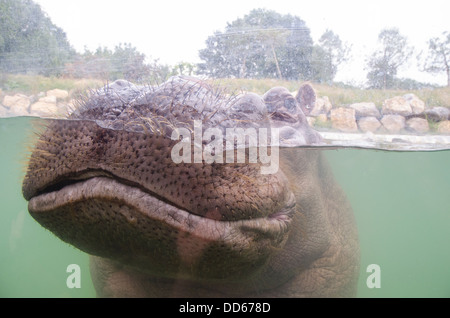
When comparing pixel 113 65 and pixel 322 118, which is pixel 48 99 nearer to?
pixel 113 65

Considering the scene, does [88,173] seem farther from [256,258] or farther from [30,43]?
[30,43]

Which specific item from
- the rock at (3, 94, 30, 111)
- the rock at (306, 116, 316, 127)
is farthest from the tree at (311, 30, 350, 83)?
the rock at (3, 94, 30, 111)

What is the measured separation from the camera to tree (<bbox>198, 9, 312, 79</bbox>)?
2771mm

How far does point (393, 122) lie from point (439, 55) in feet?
2.80

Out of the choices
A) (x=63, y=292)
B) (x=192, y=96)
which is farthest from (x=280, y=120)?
(x=63, y=292)

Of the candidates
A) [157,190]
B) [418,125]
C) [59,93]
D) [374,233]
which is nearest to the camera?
[157,190]

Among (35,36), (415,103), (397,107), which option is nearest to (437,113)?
(415,103)

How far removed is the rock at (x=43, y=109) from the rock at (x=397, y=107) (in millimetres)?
3228

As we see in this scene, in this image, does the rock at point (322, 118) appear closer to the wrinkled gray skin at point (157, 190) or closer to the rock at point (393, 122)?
the rock at point (393, 122)

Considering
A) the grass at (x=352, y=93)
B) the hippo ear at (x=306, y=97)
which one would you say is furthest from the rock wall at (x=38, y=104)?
the hippo ear at (x=306, y=97)

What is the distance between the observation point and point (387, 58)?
3.08 m

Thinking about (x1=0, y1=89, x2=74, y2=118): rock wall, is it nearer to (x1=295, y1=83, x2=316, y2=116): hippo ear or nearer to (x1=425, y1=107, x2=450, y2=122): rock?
(x1=295, y1=83, x2=316, y2=116): hippo ear

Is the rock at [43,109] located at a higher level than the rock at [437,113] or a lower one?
higher

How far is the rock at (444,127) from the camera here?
4051 millimetres
